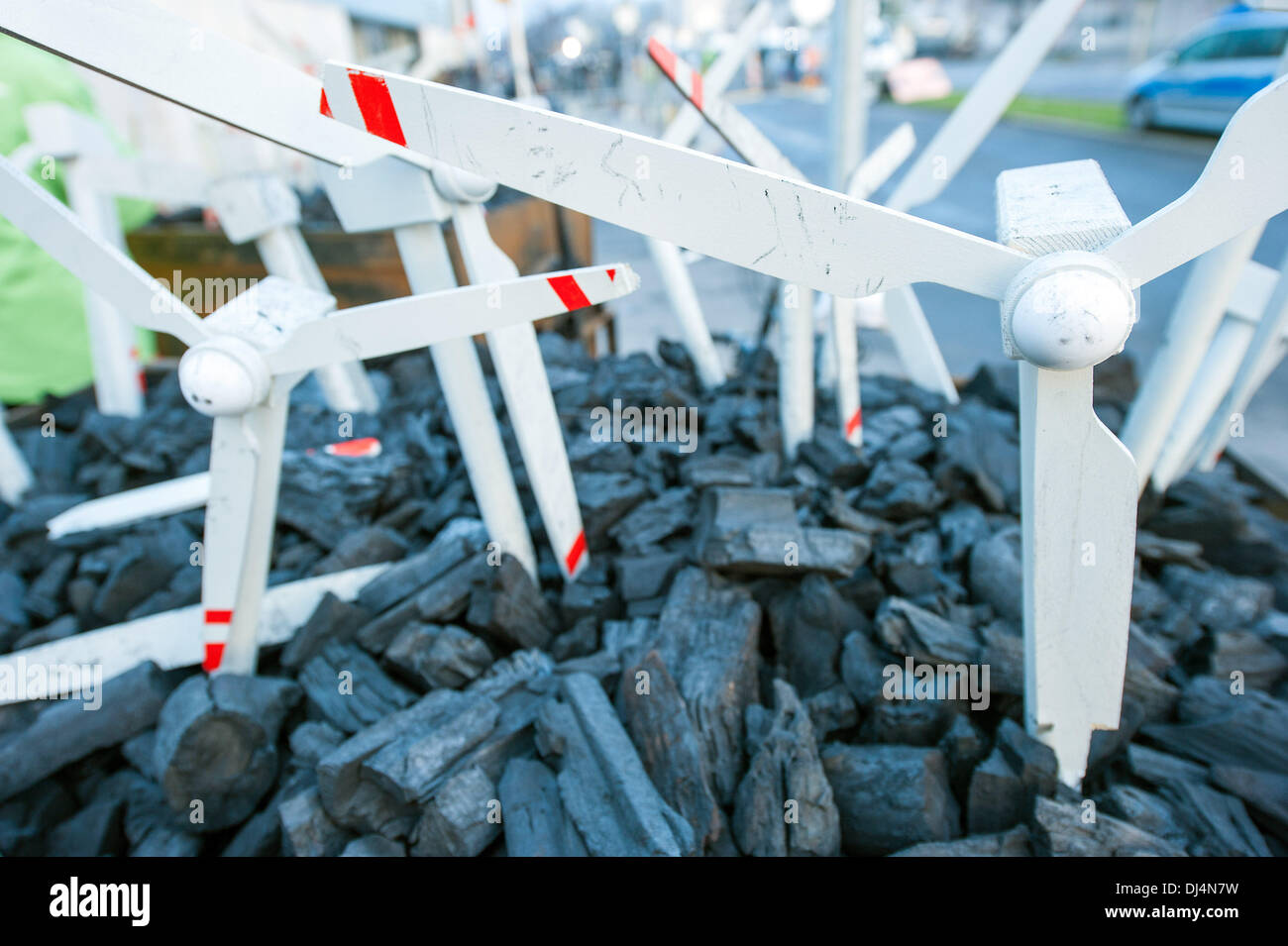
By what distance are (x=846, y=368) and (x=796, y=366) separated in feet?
0.83

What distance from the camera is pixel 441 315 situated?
1746mm

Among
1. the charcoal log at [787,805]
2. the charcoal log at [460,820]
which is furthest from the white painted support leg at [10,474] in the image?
the charcoal log at [787,805]

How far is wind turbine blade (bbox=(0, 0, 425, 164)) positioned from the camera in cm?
155

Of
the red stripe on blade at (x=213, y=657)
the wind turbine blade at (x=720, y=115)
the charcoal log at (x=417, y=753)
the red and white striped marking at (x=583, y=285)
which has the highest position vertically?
the wind turbine blade at (x=720, y=115)

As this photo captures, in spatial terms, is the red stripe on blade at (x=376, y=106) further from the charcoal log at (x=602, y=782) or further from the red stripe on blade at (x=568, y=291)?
the charcoal log at (x=602, y=782)

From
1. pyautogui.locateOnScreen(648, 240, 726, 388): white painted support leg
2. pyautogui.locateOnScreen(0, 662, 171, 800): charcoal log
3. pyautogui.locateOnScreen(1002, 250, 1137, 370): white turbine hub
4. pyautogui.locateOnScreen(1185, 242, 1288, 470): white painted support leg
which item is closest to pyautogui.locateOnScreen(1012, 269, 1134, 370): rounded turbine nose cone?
pyautogui.locateOnScreen(1002, 250, 1137, 370): white turbine hub

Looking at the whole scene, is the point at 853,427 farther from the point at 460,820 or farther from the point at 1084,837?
the point at 460,820

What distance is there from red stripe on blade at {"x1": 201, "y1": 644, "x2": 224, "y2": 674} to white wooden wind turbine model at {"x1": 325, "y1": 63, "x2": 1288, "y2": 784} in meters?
1.49

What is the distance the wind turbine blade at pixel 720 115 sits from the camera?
2215 mm

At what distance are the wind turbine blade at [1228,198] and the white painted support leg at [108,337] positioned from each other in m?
3.81

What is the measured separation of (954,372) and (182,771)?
4939 millimetres

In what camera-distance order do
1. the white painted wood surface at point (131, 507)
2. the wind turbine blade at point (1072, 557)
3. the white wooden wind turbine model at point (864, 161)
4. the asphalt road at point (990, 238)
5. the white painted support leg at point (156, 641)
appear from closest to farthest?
1. the wind turbine blade at point (1072, 557)
2. the white painted support leg at point (156, 641)
3. the white wooden wind turbine model at point (864, 161)
4. the white painted wood surface at point (131, 507)
5. the asphalt road at point (990, 238)

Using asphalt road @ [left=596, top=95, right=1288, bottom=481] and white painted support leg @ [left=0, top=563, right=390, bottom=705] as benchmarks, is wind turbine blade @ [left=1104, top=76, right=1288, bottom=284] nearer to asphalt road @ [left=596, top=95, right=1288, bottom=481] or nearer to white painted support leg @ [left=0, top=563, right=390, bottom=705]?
white painted support leg @ [left=0, top=563, right=390, bottom=705]

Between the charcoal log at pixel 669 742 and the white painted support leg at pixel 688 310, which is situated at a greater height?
the white painted support leg at pixel 688 310
